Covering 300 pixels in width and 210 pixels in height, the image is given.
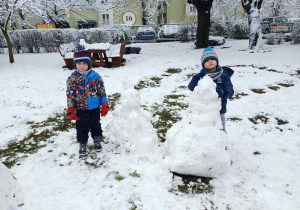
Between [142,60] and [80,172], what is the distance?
838 cm

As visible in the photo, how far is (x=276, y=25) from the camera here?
1825 centimetres


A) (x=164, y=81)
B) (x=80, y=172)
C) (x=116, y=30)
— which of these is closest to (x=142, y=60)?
(x=164, y=81)

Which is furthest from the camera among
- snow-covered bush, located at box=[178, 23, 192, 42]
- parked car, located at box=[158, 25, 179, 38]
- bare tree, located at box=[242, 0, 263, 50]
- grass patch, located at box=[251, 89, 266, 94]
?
parked car, located at box=[158, 25, 179, 38]

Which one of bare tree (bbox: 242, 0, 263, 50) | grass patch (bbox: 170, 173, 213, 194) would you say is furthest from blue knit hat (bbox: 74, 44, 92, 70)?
bare tree (bbox: 242, 0, 263, 50)

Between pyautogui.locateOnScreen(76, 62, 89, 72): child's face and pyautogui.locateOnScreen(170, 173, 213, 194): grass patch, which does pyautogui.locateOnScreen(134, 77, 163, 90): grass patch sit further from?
pyautogui.locateOnScreen(170, 173, 213, 194): grass patch

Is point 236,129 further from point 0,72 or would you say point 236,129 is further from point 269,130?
point 0,72

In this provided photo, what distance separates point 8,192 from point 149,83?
17.0ft

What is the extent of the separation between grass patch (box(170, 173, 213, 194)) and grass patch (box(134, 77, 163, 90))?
409 cm

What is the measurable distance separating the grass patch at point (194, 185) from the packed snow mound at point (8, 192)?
1.74m

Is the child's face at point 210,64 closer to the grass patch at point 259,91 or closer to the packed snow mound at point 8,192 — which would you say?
the packed snow mound at point 8,192

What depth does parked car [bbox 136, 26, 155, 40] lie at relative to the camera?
19.2m

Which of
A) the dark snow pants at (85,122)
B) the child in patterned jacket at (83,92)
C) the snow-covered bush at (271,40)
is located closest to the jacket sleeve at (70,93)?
the child in patterned jacket at (83,92)

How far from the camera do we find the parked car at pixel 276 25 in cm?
1808

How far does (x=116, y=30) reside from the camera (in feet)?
53.9
